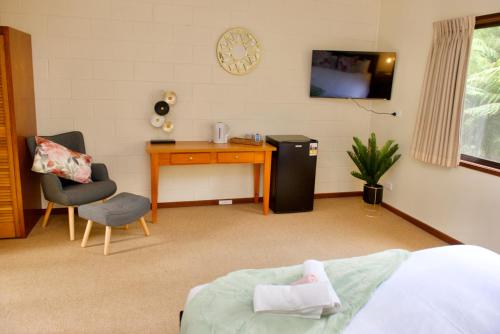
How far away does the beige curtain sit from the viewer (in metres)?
3.47

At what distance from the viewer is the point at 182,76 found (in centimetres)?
423

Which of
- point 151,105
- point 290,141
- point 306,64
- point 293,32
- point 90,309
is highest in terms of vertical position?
point 293,32

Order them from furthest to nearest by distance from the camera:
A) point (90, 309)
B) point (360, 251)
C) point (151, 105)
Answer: point (151, 105)
point (360, 251)
point (90, 309)

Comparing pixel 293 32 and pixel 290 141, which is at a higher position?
pixel 293 32

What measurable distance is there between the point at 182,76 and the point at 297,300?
10.5 feet

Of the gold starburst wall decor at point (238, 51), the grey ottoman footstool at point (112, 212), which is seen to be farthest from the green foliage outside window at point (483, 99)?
the grey ottoman footstool at point (112, 212)

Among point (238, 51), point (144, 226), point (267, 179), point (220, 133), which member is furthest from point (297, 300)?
point (238, 51)

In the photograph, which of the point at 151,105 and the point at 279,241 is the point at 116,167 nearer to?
the point at 151,105

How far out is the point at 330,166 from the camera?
497 centimetres

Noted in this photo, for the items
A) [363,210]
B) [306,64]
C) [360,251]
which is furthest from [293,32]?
[360,251]

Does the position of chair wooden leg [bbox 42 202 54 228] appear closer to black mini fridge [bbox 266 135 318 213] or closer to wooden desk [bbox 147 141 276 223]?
wooden desk [bbox 147 141 276 223]

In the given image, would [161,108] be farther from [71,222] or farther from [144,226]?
[71,222]

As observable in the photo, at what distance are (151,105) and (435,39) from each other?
2.92m

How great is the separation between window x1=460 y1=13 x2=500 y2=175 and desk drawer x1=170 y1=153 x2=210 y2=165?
2427mm
